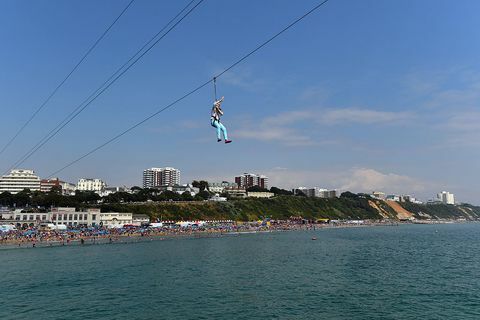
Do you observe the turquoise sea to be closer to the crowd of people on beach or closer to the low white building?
the crowd of people on beach

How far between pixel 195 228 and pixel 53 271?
7623 cm

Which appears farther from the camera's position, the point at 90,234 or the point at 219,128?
the point at 90,234

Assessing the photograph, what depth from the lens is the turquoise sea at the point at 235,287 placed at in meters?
31.2

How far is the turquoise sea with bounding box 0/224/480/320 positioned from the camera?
31203mm

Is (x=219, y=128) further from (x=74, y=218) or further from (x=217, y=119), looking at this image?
(x=74, y=218)

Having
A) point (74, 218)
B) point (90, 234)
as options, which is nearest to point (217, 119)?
point (90, 234)

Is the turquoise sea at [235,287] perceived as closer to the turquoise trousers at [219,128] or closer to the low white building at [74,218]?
the turquoise trousers at [219,128]

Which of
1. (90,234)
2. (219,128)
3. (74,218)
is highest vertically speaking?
(219,128)

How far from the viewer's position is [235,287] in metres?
40.3

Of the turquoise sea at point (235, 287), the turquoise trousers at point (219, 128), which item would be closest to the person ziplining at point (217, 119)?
the turquoise trousers at point (219, 128)

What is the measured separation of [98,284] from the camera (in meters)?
41.7

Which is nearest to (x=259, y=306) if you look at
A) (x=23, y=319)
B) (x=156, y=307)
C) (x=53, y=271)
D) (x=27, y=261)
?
(x=156, y=307)

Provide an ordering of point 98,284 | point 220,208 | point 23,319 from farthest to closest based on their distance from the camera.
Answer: point 220,208 → point 98,284 → point 23,319

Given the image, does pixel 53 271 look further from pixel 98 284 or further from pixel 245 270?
pixel 245 270
